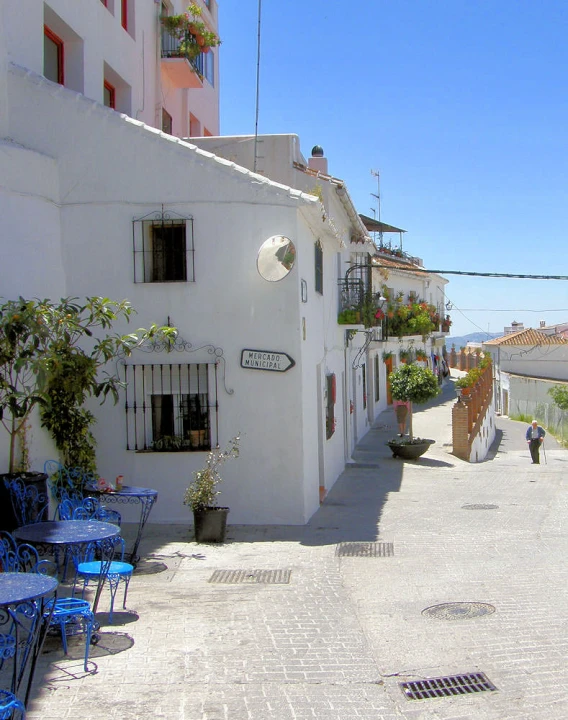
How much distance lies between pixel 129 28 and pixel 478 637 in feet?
46.4

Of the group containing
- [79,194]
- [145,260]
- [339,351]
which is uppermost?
[79,194]

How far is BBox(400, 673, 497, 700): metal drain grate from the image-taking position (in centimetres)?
573

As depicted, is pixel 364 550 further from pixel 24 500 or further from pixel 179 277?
pixel 179 277

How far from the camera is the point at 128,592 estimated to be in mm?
8164

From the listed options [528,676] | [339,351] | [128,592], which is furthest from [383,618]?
[339,351]

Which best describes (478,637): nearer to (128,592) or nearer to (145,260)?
(128,592)

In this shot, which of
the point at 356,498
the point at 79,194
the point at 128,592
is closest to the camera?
the point at 128,592

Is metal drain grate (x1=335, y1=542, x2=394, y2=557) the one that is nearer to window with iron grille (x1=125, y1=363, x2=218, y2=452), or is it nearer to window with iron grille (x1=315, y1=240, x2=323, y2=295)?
window with iron grille (x1=125, y1=363, x2=218, y2=452)

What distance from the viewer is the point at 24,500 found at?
8938 mm

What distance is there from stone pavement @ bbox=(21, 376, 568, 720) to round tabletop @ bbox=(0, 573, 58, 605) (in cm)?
83

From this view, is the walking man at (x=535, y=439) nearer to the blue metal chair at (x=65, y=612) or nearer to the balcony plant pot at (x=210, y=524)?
the balcony plant pot at (x=210, y=524)

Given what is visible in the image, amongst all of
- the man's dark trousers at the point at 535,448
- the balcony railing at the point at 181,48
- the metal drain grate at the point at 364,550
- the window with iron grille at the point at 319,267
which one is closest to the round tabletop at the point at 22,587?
the metal drain grate at the point at 364,550

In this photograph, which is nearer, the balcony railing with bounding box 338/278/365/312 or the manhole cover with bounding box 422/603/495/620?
the manhole cover with bounding box 422/603/495/620

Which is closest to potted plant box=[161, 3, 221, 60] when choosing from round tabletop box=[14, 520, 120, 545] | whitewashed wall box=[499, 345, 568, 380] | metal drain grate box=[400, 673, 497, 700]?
round tabletop box=[14, 520, 120, 545]
